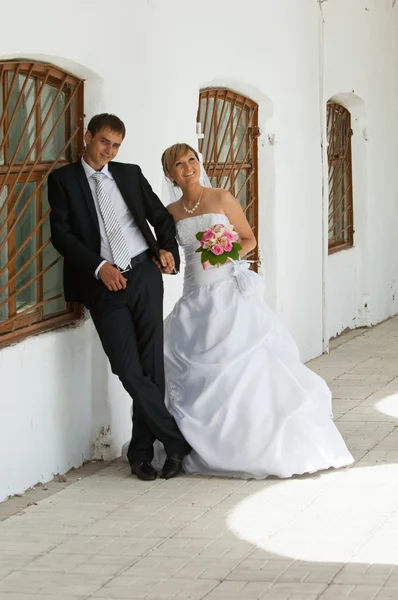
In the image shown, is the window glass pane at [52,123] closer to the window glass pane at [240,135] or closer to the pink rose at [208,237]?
the pink rose at [208,237]

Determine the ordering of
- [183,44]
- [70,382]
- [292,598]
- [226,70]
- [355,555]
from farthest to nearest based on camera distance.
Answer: [226,70], [183,44], [70,382], [355,555], [292,598]

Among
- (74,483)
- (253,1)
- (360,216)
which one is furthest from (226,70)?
(360,216)

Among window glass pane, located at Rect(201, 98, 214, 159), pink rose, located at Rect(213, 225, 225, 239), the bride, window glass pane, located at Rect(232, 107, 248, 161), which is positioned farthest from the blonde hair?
window glass pane, located at Rect(232, 107, 248, 161)

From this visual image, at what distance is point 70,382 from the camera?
6516mm

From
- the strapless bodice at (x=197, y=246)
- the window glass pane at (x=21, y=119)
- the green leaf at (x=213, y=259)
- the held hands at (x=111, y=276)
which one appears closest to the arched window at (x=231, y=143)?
the strapless bodice at (x=197, y=246)

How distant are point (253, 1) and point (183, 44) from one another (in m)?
1.51

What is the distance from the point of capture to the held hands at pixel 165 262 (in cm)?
632

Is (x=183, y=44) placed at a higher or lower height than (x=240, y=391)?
higher

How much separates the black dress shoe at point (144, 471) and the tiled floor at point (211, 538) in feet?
0.15

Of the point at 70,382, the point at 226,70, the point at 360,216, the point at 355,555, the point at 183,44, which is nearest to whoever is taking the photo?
the point at 355,555

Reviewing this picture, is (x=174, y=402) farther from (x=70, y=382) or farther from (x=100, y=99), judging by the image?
(x=100, y=99)

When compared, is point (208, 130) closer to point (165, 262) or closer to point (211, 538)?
point (165, 262)

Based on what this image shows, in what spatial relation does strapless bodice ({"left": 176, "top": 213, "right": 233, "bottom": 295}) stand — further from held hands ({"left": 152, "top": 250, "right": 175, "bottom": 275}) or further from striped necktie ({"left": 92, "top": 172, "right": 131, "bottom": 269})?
striped necktie ({"left": 92, "top": 172, "right": 131, "bottom": 269})

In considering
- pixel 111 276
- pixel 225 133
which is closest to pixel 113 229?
pixel 111 276
